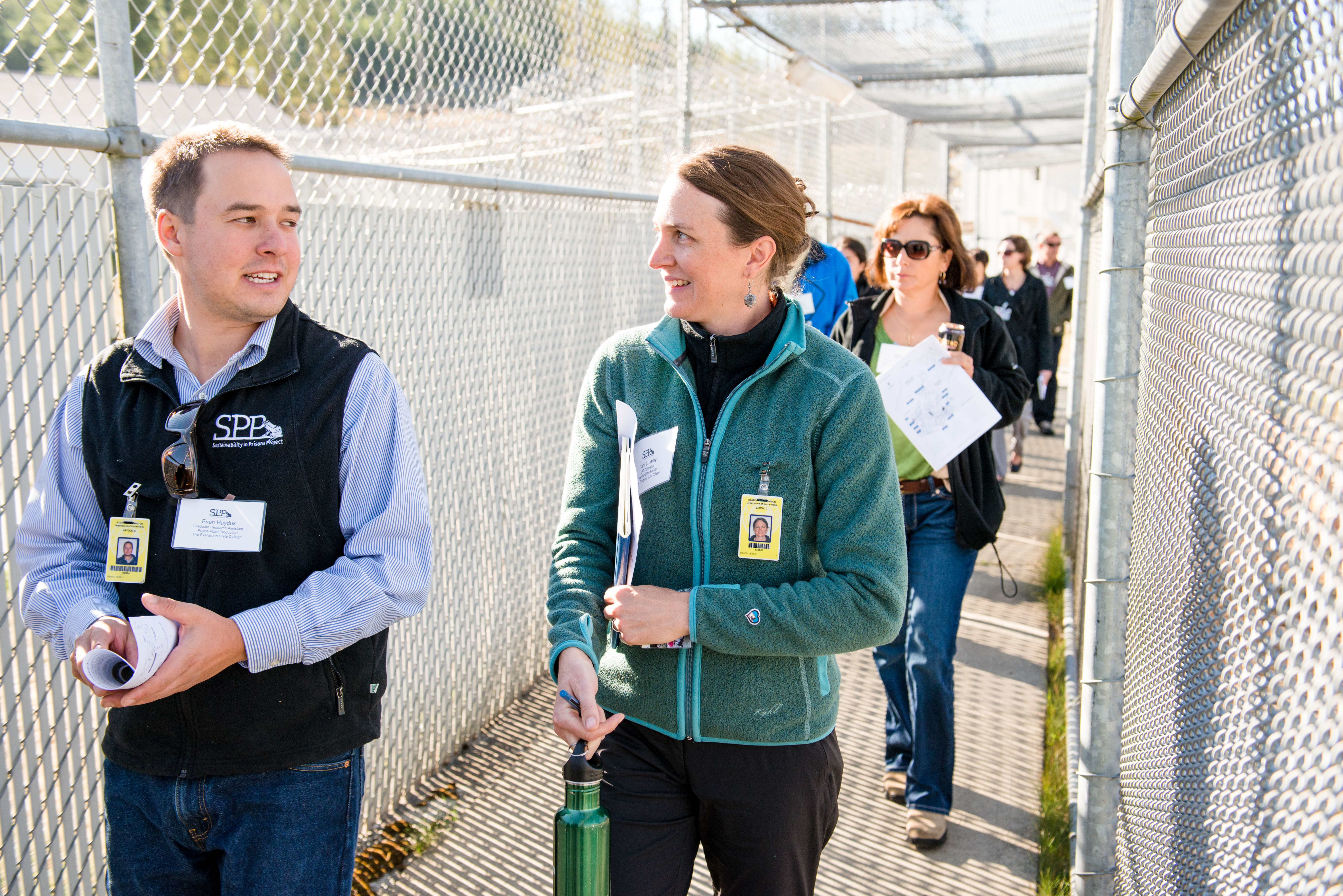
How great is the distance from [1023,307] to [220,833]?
25.3 feet

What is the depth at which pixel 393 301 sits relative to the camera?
146 inches

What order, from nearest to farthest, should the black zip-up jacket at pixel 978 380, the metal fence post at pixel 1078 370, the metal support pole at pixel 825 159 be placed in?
the black zip-up jacket at pixel 978 380, the metal fence post at pixel 1078 370, the metal support pole at pixel 825 159

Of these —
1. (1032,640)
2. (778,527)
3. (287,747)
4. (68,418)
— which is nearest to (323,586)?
(287,747)

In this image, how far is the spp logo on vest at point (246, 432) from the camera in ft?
6.23

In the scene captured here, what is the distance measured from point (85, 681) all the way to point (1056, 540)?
6.53 m

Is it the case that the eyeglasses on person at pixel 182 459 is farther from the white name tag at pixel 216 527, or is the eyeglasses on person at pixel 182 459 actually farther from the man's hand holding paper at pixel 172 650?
the man's hand holding paper at pixel 172 650

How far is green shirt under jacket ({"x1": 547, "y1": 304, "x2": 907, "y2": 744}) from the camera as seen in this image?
1.95m

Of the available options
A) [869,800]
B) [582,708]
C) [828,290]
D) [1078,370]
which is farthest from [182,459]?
[1078,370]

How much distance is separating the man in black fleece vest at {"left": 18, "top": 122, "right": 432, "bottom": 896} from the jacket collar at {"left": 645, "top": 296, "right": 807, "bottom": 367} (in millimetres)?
554

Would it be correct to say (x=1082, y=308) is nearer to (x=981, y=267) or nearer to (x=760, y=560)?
(x=981, y=267)

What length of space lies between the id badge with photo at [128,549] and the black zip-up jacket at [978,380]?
2.46 metres

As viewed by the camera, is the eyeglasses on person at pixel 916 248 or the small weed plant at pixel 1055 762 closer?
the small weed plant at pixel 1055 762

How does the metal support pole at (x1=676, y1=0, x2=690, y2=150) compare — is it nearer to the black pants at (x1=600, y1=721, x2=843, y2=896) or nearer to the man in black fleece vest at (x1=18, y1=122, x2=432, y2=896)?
the man in black fleece vest at (x1=18, y1=122, x2=432, y2=896)

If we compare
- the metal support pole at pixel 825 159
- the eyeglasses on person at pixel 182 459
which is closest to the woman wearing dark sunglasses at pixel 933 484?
the eyeglasses on person at pixel 182 459
